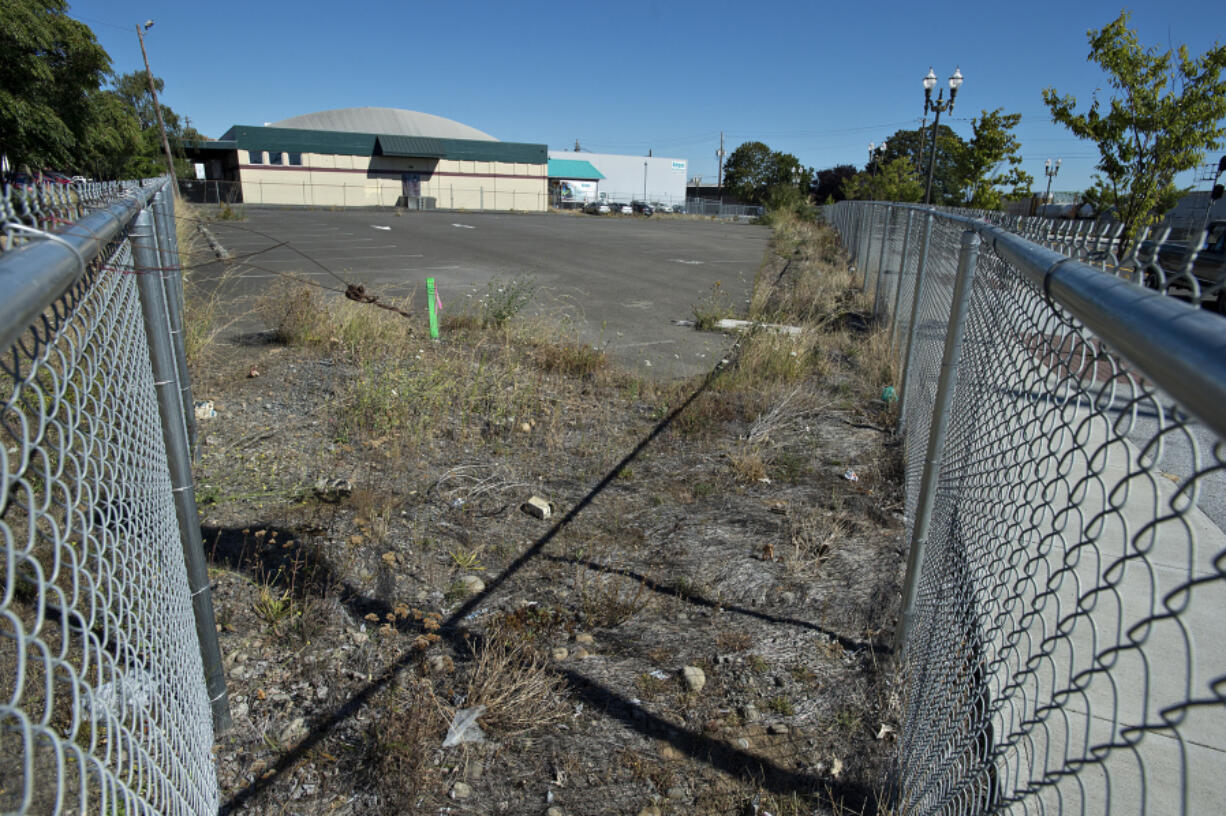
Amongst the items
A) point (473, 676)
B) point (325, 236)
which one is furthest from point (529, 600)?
point (325, 236)

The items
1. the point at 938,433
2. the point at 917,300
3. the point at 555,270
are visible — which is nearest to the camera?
the point at 938,433

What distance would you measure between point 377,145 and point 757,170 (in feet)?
168

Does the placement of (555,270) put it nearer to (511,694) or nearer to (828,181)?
(511,694)

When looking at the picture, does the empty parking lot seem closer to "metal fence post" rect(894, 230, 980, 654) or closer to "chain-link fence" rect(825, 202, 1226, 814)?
"metal fence post" rect(894, 230, 980, 654)

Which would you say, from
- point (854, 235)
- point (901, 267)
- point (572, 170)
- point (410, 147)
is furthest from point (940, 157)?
point (901, 267)

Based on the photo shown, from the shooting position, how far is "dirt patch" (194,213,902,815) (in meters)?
2.68

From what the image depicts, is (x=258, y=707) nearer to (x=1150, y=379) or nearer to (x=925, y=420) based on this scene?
(x=1150, y=379)

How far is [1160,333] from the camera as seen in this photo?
0.98m

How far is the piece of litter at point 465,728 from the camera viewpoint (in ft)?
9.13

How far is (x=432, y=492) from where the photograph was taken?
15.7 feet

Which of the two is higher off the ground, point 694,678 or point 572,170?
point 572,170

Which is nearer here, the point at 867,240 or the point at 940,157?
the point at 867,240

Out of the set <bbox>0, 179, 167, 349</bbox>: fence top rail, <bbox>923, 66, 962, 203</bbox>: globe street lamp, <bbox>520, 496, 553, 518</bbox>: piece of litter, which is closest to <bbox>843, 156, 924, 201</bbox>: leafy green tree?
<bbox>923, 66, 962, 203</bbox>: globe street lamp

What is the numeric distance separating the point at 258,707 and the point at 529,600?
1.23 m
